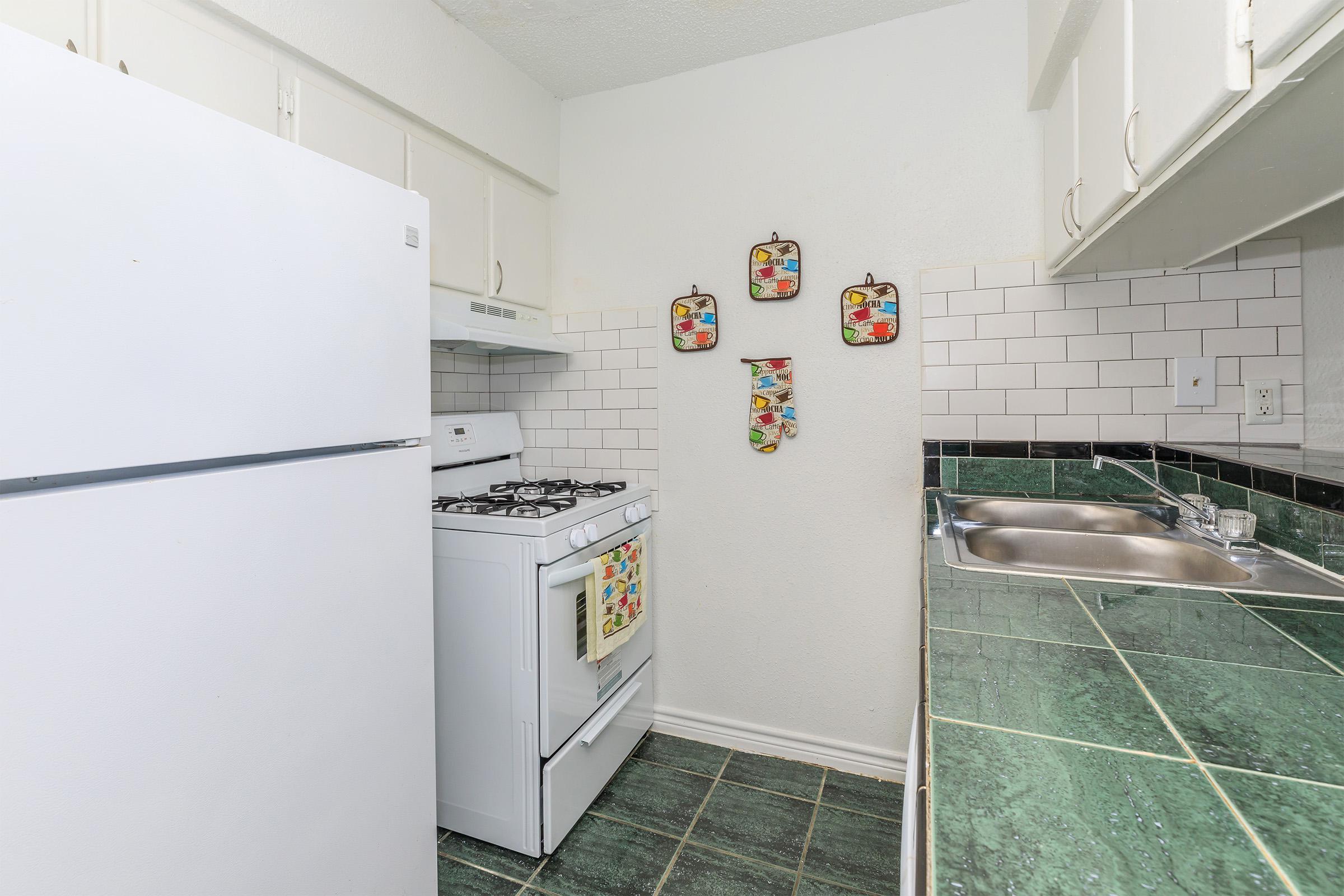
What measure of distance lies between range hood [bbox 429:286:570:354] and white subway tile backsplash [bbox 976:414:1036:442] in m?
1.50

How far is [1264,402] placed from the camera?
1.68 metres

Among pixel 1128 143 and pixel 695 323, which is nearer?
pixel 1128 143

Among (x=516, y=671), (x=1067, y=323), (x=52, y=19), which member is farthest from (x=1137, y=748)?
(x=52, y=19)

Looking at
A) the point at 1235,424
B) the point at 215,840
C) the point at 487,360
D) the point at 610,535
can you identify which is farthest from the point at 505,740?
the point at 1235,424

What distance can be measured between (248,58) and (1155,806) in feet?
6.75

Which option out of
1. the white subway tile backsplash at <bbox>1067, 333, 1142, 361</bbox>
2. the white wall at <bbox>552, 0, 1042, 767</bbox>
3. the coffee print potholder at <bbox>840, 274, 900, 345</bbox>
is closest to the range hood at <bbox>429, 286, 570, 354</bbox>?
the white wall at <bbox>552, 0, 1042, 767</bbox>

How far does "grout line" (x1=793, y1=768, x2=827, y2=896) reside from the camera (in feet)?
5.33

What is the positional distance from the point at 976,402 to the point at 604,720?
158cm

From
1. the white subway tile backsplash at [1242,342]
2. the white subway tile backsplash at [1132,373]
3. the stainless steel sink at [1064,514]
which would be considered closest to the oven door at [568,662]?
Result: the stainless steel sink at [1064,514]

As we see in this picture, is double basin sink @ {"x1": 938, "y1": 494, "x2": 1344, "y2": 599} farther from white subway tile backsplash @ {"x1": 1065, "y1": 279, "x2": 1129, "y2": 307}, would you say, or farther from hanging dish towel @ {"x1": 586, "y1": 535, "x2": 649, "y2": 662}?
hanging dish towel @ {"x1": 586, "y1": 535, "x2": 649, "y2": 662}

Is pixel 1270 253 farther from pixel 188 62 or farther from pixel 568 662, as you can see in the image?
pixel 188 62

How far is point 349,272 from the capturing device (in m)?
1.12

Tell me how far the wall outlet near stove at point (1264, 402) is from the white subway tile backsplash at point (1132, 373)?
20cm

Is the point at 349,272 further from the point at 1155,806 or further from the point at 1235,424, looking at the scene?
the point at 1235,424
